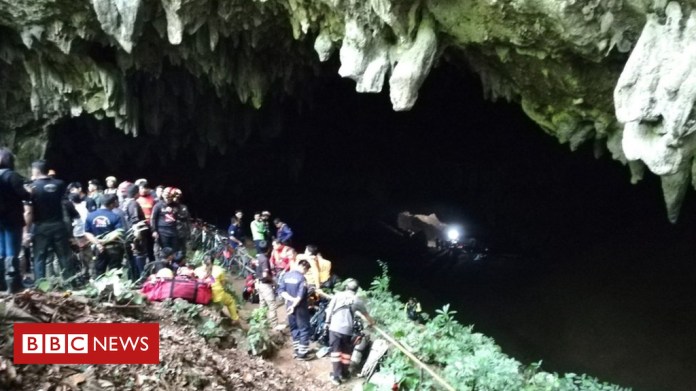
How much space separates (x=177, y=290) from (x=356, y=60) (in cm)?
506

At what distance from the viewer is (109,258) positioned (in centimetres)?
887

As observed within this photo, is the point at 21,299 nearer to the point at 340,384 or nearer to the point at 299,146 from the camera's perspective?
the point at 340,384

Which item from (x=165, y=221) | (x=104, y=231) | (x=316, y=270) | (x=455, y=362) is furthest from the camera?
(x=316, y=270)

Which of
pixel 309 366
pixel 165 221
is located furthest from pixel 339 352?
pixel 165 221

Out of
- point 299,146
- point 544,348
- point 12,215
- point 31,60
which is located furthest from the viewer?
point 299,146

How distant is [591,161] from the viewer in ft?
66.9

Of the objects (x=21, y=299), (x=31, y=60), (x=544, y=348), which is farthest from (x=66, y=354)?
(x=544, y=348)

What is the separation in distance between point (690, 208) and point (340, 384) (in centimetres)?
1504

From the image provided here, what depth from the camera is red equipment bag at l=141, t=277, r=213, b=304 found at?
8.39 meters

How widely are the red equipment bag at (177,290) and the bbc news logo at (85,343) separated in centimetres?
214

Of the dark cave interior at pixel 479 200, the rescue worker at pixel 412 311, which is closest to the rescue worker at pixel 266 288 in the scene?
the rescue worker at pixel 412 311

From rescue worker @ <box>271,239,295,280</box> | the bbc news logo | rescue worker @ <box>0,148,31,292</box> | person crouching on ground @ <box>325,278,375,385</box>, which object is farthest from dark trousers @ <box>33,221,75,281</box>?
rescue worker @ <box>271,239,295,280</box>

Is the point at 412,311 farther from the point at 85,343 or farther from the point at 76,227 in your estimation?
the point at 85,343

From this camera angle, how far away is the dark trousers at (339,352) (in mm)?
8562
